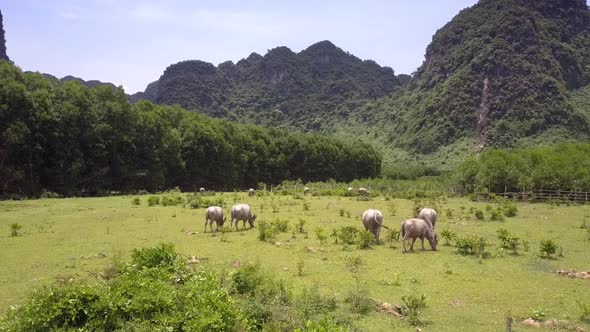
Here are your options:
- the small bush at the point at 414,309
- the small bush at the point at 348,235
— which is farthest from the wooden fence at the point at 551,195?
the small bush at the point at 414,309

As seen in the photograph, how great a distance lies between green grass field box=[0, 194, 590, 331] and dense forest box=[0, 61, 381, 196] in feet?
47.5

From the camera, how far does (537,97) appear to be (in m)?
95.1

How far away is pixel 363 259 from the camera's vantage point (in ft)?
50.6

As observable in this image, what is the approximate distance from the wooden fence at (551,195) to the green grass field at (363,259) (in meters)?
15.2

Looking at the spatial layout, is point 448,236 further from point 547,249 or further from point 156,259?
point 156,259

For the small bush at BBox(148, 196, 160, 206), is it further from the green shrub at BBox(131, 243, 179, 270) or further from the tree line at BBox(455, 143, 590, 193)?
the tree line at BBox(455, 143, 590, 193)

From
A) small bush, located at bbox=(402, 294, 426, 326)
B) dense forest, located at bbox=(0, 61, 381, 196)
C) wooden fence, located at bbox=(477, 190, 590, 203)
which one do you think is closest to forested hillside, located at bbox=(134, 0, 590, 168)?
dense forest, located at bbox=(0, 61, 381, 196)

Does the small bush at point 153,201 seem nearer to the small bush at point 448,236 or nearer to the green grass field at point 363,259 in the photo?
the green grass field at point 363,259

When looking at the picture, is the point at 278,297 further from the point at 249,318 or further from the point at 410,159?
the point at 410,159

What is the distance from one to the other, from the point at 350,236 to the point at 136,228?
10.2 m

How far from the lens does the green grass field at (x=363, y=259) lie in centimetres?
1064

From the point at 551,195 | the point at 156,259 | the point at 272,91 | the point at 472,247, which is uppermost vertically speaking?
the point at 272,91

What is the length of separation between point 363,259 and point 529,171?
34321mm

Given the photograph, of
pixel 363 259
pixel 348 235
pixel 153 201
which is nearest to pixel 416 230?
pixel 348 235
